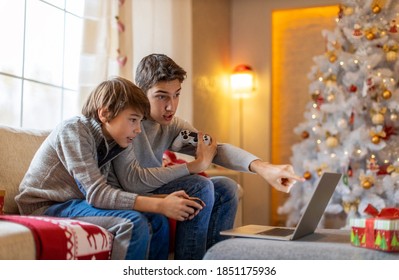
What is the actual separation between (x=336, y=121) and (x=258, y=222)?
1.18m

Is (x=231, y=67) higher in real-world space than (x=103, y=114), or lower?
higher

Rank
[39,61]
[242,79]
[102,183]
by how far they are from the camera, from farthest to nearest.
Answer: [242,79] < [39,61] < [102,183]

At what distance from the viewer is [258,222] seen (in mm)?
4711

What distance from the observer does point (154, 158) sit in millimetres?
2008

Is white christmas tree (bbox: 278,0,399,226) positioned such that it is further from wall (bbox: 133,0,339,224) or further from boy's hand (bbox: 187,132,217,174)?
boy's hand (bbox: 187,132,217,174)

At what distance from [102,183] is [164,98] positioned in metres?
0.43

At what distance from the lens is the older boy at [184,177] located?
5.72ft

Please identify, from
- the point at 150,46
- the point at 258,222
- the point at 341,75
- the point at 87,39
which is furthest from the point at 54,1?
the point at 258,222

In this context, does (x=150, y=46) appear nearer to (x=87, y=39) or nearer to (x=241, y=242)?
(x=87, y=39)

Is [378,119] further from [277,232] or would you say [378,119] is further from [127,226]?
[127,226]

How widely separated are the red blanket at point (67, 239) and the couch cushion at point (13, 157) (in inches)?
15.3

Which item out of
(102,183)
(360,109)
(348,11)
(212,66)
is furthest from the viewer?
(212,66)

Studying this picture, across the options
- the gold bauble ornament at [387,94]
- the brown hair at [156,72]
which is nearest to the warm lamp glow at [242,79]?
the gold bauble ornament at [387,94]

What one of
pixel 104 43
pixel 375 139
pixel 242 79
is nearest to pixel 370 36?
pixel 375 139
